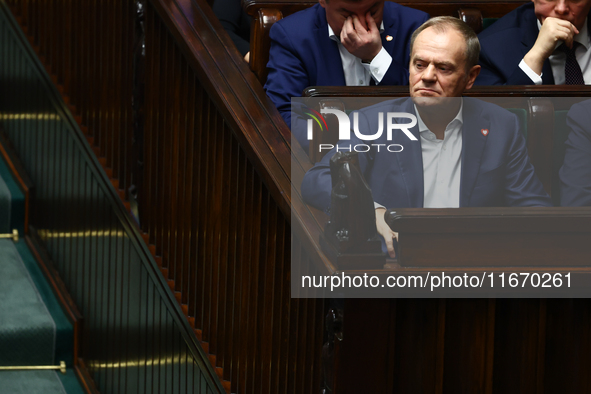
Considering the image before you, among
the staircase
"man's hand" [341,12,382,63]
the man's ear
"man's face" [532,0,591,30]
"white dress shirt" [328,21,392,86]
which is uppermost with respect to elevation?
"man's face" [532,0,591,30]

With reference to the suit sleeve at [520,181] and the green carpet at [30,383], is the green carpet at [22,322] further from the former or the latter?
the suit sleeve at [520,181]

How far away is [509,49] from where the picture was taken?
2.02 meters

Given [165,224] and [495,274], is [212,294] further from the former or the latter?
[495,274]

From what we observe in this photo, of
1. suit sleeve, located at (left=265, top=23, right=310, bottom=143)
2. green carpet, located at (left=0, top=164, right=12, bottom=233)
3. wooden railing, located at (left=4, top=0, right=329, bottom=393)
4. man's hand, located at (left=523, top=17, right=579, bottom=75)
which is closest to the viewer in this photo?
wooden railing, located at (left=4, top=0, right=329, bottom=393)

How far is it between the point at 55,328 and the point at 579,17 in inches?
64.2

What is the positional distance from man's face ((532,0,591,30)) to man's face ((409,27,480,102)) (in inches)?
22.3

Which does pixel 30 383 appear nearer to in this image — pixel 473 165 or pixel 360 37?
pixel 360 37

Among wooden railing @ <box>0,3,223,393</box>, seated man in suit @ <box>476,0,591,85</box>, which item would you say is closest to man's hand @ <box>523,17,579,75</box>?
seated man in suit @ <box>476,0,591,85</box>

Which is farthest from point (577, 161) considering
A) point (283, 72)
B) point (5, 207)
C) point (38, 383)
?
point (5, 207)

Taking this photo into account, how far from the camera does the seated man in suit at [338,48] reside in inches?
73.5

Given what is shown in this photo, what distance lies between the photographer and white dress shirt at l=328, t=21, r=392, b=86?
6.30 ft

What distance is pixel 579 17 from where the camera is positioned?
2.03 metres

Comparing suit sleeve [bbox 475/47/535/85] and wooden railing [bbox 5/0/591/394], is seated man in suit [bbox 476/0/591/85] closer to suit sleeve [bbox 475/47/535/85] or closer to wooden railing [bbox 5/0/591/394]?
suit sleeve [bbox 475/47/535/85]

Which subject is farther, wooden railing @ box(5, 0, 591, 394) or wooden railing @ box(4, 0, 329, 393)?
wooden railing @ box(4, 0, 329, 393)
